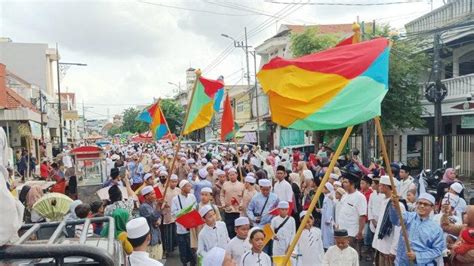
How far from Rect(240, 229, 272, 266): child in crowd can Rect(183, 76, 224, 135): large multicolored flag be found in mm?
4171

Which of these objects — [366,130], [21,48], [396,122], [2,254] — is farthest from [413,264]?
[21,48]

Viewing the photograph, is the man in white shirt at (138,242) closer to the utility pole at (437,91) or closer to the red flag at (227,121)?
the red flag at (227,121)

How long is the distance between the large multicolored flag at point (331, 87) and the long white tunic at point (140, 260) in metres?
1.86

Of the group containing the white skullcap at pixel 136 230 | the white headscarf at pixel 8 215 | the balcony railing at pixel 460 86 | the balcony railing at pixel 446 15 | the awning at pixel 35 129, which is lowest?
the white skullcap at pixel 136 230

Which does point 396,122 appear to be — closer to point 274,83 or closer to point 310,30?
point 310,30

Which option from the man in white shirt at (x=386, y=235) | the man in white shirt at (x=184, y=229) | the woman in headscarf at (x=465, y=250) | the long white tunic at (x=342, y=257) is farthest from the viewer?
the man in white shirt at (x=184, y=229)

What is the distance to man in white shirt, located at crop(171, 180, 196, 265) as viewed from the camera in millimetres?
7219


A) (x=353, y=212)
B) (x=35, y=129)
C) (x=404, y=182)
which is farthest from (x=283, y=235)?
(x=35, y=129)

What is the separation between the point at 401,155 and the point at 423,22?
6329 millimetres

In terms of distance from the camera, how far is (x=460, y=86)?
1703 cm

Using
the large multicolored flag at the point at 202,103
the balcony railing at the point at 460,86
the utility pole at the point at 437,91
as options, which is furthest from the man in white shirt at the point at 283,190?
the balcony railing at the point at 460,86

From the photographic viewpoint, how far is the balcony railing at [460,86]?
16344mm

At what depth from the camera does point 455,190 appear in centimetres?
686

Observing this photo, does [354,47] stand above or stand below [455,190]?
above
